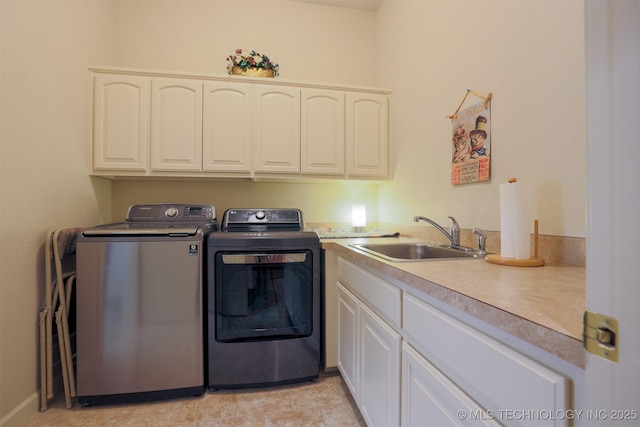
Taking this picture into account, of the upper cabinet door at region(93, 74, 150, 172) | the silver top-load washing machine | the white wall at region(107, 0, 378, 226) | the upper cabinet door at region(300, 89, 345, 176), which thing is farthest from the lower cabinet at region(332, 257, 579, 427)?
the upper cabinet door at region(93, 74, 150, 172)

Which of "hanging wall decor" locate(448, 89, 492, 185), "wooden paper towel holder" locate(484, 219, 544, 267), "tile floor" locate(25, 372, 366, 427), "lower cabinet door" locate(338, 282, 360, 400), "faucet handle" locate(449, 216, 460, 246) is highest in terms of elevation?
"hanging wall decor" locate(448, 89, 492, 185)

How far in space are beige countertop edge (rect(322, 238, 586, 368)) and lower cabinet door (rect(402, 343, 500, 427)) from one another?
21 centimetres

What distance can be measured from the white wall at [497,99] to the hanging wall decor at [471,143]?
1.4 inches

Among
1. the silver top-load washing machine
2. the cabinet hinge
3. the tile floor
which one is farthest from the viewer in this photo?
the silver top-load washing machine

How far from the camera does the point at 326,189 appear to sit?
8.56ft

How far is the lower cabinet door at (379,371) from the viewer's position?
102cm

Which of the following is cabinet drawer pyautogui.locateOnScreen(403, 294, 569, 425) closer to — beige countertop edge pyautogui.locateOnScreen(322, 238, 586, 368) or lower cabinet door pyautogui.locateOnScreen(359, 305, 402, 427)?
beige countertop edge pyautogui.locateOnScreen(322, 238, 586, 368)

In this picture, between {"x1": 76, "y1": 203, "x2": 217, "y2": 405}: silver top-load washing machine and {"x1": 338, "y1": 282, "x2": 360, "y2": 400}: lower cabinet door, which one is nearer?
{"x1": 338, "y1": 282, "x2": 360, "y2": 400}: lower cabinet door

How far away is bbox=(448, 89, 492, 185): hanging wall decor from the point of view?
137 cm

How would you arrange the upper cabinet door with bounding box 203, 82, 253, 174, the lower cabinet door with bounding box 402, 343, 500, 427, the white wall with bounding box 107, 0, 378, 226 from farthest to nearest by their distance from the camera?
the white wall with bounding box 107, 0, 378, 226 < the upper cabinet door with bounding box 203, 82, 253, 174 < the lower cabinet door with bounding box 402, 343, 500, 427

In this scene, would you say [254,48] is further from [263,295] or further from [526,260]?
[526,260]

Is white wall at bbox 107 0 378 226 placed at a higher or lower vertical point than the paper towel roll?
higher

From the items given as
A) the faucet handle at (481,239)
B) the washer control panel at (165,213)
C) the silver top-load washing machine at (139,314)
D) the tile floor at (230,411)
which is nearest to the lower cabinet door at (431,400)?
the faucet handle at (481,239)

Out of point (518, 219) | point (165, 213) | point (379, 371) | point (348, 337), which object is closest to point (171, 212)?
point (165, 213)
